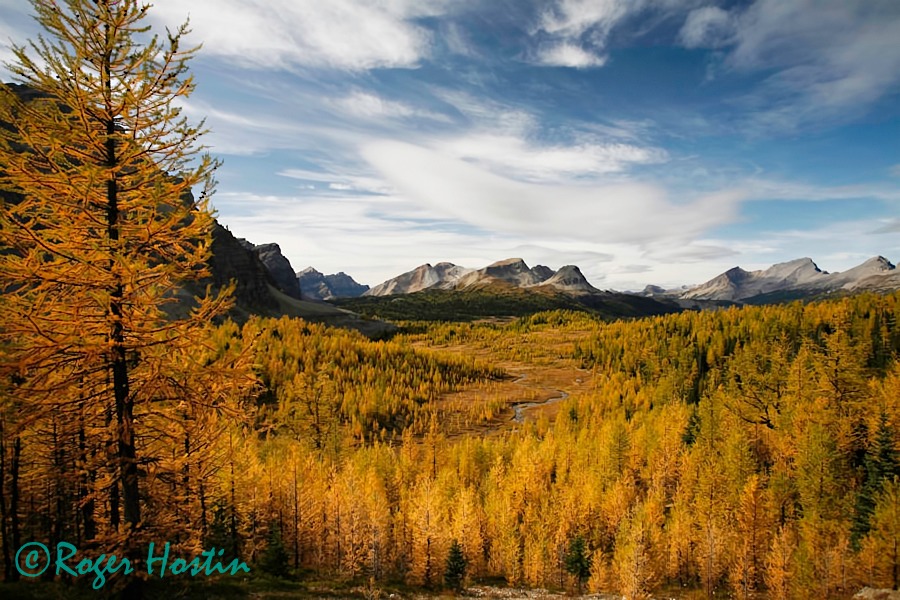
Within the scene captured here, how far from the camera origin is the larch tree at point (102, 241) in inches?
404

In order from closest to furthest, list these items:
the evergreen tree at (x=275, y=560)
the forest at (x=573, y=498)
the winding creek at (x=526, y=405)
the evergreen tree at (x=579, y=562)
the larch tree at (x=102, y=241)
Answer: the larch tree at (x=102, y=241) → the forest at (x=573, y=498) → the evergreen tree at (x=275, y=560) → the evergreen tree at (x=579, y=562) → the winding creek at (x=526, y=405)

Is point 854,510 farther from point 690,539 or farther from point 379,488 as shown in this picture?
point 379,488

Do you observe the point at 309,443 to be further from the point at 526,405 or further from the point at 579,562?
the point at 526,405

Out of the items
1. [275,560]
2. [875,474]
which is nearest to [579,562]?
[275,560]

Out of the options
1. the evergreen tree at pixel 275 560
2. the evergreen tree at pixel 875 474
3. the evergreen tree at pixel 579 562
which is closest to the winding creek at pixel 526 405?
the evergreen tree at pixel 579 562

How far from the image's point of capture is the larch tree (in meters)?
10.3

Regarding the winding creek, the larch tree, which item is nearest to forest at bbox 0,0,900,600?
the larch tree

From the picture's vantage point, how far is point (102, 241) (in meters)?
11.0

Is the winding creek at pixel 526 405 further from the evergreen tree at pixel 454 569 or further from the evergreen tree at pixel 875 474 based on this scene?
the evergreen tree at pixel 454 569

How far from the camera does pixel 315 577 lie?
31.5m

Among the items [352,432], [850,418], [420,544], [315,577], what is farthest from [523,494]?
[352,432]

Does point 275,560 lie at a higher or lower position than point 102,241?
lower

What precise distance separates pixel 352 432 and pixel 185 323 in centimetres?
9471

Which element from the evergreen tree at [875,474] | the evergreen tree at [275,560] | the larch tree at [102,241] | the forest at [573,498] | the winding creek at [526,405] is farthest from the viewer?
the winding creek at [526,405]
